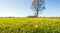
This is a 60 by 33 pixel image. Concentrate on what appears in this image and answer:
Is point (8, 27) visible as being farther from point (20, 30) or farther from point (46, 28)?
point (46, 28)

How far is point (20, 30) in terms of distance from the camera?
12.3m

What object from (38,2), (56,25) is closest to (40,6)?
(38,2)

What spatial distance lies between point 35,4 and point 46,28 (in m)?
24.4

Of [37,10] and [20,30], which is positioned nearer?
[20,30]

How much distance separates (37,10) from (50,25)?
23.5 meters

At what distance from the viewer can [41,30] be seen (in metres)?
12.1

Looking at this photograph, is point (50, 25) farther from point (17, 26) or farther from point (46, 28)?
point (17, 26)

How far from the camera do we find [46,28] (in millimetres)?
12375

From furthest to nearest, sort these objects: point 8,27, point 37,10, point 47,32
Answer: point 37,10 → point 8,27 → point 47,32

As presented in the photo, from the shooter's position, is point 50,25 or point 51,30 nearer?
point 51,30

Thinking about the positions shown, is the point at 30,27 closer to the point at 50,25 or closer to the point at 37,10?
the point at 50,25

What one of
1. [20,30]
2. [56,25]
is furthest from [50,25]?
[20,30]

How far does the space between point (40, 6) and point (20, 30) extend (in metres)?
25.2

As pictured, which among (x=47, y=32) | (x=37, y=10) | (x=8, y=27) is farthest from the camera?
(x=37, y=10)
